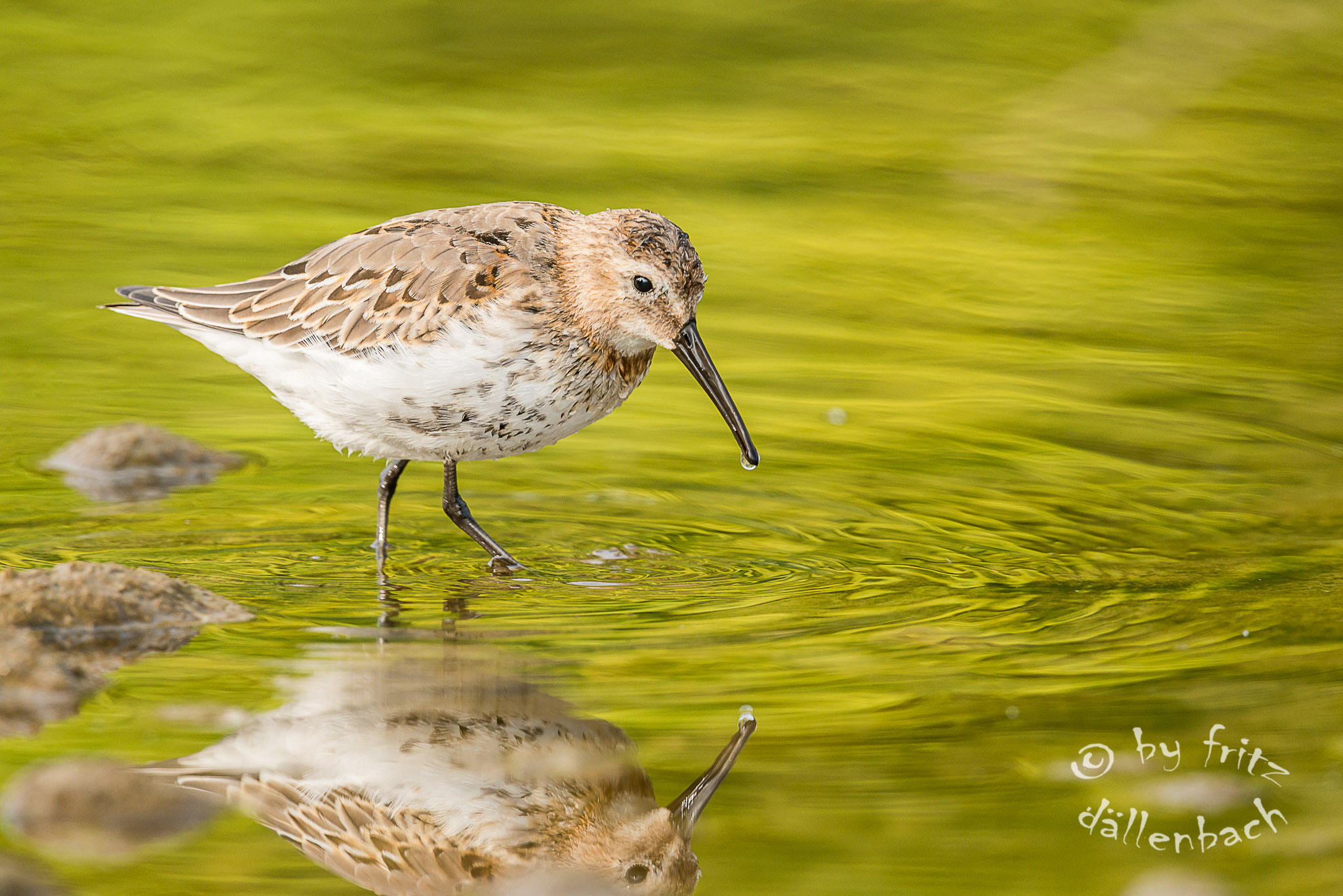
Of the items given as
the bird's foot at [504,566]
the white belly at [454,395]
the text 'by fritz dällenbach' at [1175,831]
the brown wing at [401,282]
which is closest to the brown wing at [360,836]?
the text 'by fritz dällenbach' at [1175,831]

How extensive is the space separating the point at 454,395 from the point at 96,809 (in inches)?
100

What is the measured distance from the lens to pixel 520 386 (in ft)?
21.4

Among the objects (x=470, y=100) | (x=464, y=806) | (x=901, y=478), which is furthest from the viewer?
(x=470, y=100)

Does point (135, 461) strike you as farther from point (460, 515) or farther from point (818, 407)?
point (818, 407)

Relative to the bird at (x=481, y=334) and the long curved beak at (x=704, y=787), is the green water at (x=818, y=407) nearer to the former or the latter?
the long curved beak at (x=704, y=787)

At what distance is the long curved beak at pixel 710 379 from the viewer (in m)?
6.77

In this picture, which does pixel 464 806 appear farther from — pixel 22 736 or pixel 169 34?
pixel 169 34

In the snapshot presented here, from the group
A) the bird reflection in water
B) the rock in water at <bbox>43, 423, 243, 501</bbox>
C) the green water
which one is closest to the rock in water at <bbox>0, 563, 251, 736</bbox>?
the green water

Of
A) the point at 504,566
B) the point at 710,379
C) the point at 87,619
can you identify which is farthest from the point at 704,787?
the point at 710,379

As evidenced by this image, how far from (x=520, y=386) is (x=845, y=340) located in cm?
418

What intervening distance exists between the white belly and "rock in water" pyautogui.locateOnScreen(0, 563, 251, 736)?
3.68 ft

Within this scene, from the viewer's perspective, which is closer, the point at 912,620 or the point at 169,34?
the point at 912,620

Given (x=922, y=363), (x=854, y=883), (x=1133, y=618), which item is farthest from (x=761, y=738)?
(x=922, y=363)

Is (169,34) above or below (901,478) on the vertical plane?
above
